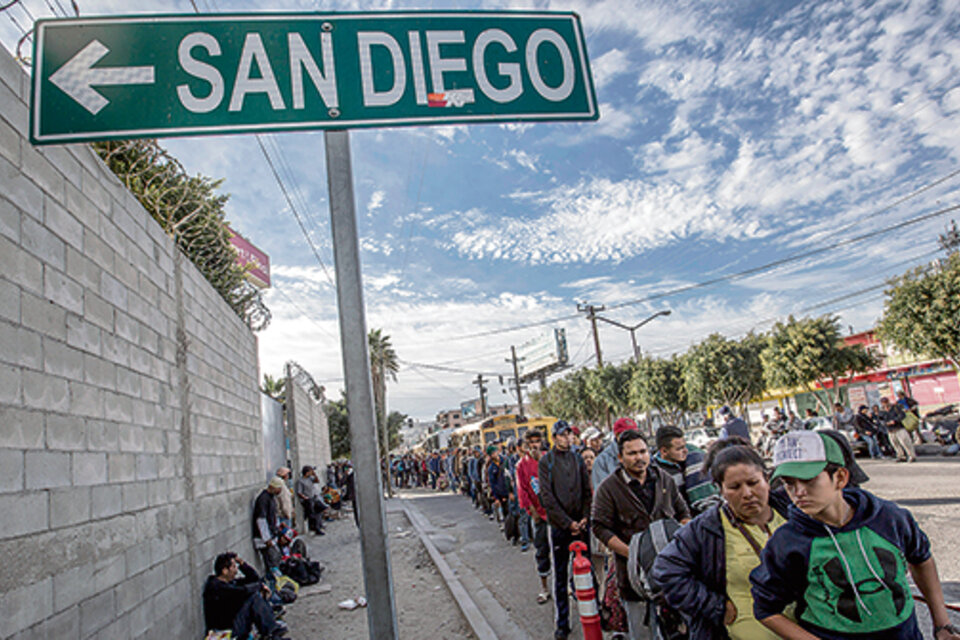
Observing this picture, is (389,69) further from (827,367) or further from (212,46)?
(827,367)

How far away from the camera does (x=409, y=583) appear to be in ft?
29.2

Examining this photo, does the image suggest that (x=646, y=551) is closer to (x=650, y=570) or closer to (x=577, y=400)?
(x=650, y=570)

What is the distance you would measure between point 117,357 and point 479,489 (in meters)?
13.9

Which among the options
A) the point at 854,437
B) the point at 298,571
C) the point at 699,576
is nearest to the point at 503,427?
the point at 854,437

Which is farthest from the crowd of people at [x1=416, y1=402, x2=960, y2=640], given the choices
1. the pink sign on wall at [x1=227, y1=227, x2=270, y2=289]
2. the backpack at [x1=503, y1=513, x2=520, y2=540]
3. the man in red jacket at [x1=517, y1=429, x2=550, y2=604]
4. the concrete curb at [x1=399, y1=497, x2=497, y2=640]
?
the pink sign on wall at [x1=227, y1=227, x2=270, y2=289]

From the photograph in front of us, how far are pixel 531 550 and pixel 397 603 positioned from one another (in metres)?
3.03

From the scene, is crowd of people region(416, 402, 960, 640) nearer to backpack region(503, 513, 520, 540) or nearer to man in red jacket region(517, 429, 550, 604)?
man in red jacket region(517, 429, 550, 604)

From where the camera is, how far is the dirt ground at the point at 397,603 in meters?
6.50

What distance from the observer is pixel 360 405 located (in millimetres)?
1891

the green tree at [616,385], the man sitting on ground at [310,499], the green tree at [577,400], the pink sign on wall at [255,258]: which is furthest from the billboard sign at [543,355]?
the man sitting on ground at [310,499]

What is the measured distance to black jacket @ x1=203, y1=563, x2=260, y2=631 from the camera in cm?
559

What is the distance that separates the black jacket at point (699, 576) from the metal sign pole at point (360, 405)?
1.25 meters

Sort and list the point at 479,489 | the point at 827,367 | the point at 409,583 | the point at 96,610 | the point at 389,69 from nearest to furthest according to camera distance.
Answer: the point at 389,69
the point at 96,610
the point at 409,583
the point at 479,489
the point at 827,367

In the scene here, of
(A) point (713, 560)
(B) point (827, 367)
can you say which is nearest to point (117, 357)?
(A) point (713, 560)
